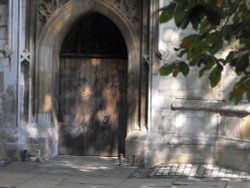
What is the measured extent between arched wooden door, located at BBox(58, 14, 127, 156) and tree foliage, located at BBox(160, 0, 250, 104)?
7.83m

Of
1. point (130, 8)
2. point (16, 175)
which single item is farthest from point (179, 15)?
point (130, 8)

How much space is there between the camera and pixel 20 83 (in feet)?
35.4

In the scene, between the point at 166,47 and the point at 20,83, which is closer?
the point at 166,47

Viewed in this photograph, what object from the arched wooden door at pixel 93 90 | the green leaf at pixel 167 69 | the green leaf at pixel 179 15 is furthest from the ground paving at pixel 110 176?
the green leaf at pixel 179 15

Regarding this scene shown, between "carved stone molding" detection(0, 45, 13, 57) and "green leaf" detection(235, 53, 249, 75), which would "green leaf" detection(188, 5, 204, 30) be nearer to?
"green leaf" detection(235, 53, 249, 75)

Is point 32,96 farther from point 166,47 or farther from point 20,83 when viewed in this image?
point 166,47

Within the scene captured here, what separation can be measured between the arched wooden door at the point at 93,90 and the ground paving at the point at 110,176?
635 millimetres

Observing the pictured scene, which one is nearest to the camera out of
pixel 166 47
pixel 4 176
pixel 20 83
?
pixel 4 176

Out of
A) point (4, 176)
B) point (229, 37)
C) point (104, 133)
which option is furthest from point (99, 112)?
point (229, 37)

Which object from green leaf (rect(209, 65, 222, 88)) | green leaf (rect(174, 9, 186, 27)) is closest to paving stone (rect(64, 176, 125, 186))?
green leaf (rect(209, 65, 222, 88))

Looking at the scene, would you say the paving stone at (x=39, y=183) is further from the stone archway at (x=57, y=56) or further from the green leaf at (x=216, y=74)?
the green leaf at (x=216, y=74)

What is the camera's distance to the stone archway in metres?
10.7

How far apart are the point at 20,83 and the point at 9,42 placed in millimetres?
837

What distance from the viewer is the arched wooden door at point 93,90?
11.2 metres
